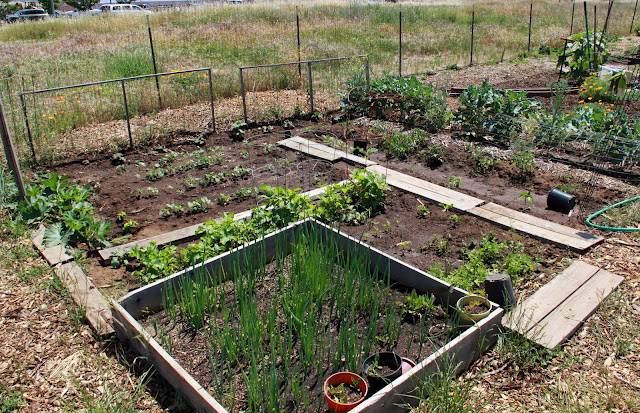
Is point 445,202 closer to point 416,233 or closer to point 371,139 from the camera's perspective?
point 416,233

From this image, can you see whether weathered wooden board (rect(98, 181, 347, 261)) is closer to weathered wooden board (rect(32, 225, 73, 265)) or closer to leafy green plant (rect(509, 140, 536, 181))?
weathered wooden board (rect(32, 225, 73, 265))

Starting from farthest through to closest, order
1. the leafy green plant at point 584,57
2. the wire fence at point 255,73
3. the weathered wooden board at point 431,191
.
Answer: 1. the leafy green plant at point 584,57
2. the wire fence at point 255,73
3. the weathered wooden board at point 431,191

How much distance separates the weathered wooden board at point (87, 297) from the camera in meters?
3.98

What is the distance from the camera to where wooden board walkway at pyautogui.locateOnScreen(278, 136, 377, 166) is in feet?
24.0

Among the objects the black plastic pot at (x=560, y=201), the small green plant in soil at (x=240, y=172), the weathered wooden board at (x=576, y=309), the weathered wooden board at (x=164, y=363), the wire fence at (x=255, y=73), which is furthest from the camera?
the wire fence at (x=255, y=73)

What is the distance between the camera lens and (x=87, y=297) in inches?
170

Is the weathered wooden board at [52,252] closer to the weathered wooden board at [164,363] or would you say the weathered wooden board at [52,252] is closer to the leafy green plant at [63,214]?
the leafy green plant at [63,214]

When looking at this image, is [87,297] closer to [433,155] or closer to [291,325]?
[291,325]

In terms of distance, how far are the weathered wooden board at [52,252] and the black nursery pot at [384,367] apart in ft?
9.80

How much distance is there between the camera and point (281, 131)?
8.73 m

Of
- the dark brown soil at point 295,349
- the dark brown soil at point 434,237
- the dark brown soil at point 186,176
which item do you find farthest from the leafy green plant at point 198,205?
the dark brown soil at point 295,349

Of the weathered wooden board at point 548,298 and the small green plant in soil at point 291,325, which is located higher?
the small green plant in soil at point 291,325

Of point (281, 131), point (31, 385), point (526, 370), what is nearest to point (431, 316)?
point (526, 370)

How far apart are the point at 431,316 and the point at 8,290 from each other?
3.32 m
